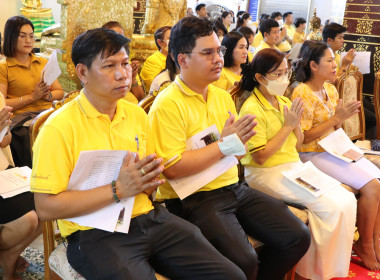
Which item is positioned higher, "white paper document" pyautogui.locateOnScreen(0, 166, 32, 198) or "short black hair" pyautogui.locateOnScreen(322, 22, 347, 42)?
"short black hair" pyautogui.locateOnScreen(322, 22, 347, 42)

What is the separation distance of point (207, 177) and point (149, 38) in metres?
2.84

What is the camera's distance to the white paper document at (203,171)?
65.5 inches

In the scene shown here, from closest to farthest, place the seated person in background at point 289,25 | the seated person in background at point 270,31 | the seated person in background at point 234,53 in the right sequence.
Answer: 1. the seated person in background at point 234,53
2. the seated person in background at point 270,31
3. the seated person in background at point 289,25

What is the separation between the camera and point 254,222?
1.72 m

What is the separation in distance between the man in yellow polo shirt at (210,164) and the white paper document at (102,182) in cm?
28

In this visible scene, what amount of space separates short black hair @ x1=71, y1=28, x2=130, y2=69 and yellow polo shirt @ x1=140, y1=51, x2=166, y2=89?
2.08 meters

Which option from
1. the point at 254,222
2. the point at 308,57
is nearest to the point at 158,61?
the point at 308,57

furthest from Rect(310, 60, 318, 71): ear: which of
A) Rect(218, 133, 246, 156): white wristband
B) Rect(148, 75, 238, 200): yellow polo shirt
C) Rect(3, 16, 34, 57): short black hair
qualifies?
Rect(3, 16, 34, 57): short black hair

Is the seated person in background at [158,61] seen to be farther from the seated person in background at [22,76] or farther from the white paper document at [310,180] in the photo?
the white paper document at [310,180]

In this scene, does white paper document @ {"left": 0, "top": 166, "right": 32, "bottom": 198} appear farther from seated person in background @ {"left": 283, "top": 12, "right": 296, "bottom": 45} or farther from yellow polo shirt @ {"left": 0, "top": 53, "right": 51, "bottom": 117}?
seated person in background @ {"left": 283, "top": 12, "right": 296, "bottom": 45}

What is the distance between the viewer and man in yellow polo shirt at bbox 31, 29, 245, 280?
1261 mm

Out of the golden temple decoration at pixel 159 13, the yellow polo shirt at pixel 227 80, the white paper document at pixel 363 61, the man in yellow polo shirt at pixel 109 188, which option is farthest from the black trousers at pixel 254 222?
the golden temple decoration at pixel 159 13

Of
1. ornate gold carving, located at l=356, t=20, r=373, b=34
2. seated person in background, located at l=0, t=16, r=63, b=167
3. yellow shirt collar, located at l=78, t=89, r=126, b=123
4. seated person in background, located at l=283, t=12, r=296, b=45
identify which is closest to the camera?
yellow shirt collar, located at l=78, t=89, r=126, b=123

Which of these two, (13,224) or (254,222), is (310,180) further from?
(13,224)
